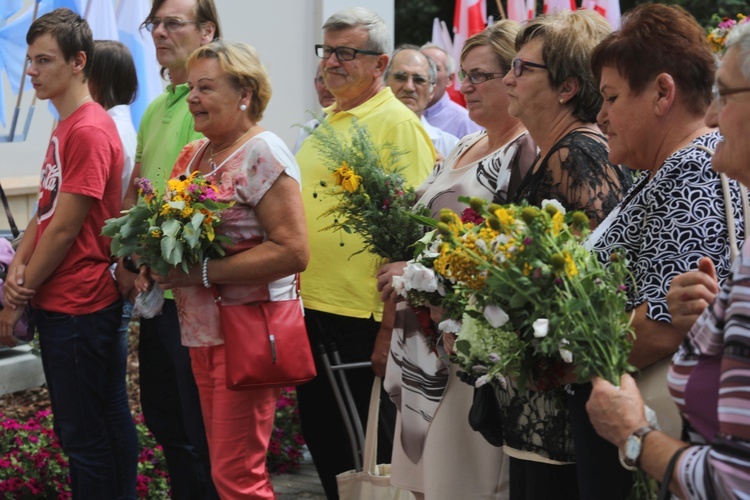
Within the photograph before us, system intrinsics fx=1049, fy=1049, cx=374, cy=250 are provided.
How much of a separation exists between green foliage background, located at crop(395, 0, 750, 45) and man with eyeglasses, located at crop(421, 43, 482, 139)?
437 inches

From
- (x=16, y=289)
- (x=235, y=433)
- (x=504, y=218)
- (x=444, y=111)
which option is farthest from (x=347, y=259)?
(x=444, y=111)

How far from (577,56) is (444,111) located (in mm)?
4934

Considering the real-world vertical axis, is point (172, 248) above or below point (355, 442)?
above

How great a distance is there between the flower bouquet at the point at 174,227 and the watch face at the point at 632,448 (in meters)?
2.12

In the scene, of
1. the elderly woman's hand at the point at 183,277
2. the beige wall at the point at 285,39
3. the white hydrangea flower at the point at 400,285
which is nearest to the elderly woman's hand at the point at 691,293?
the white hydrangea flower at the point at 400,285

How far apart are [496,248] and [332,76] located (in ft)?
8.71

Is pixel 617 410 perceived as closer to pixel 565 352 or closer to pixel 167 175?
pixel 565 352

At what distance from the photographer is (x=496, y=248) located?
2.51 m

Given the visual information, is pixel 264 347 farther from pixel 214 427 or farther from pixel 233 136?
pixel 233 136

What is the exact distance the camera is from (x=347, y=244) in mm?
4746

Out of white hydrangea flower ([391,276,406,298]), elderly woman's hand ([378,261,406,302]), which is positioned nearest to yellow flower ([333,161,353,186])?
elderly woman's hand ([378,261,406,302])

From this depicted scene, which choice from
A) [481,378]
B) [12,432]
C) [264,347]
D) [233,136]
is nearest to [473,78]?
[233,136]

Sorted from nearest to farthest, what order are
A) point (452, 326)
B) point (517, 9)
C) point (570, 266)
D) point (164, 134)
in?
point (570, 266) → point (452, 326) → point (164, 134) → point (517, 9)

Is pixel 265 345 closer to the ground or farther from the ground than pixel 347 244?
closer to the ground
